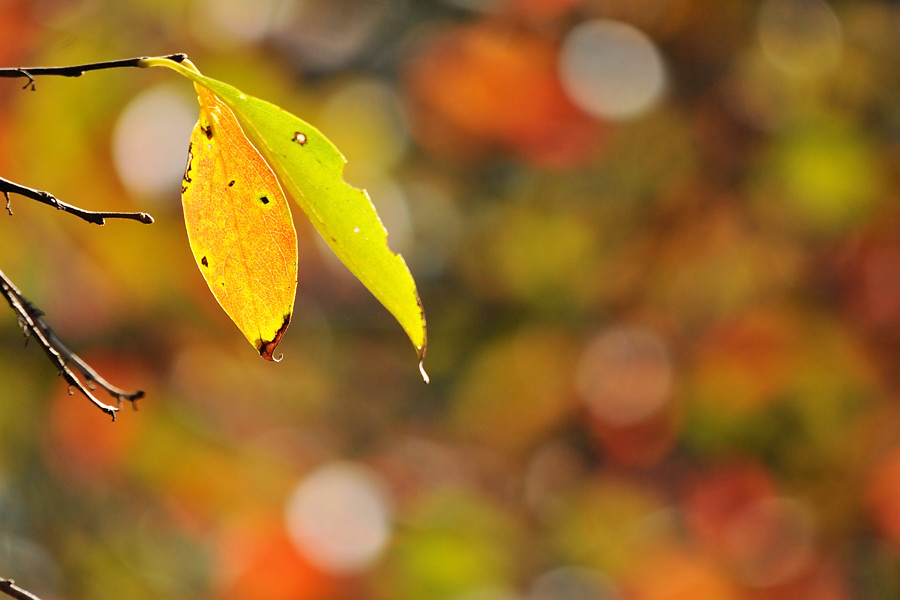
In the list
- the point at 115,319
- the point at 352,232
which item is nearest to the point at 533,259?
the point at 115,319

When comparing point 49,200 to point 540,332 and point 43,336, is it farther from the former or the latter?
point 540,332

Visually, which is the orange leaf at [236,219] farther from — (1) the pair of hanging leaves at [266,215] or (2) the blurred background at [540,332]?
(2) the blurred background at [540,332]

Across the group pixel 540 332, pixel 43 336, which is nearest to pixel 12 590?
pixel 43 336

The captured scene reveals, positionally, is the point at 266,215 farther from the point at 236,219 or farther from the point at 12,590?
the point at 12,590

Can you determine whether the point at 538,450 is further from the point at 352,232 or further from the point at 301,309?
the point at 352,232

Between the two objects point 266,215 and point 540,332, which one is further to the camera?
point 540,332

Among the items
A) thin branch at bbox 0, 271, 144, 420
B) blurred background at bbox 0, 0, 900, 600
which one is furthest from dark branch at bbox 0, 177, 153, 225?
blurred background at bbox 0, 0, 900, 600
